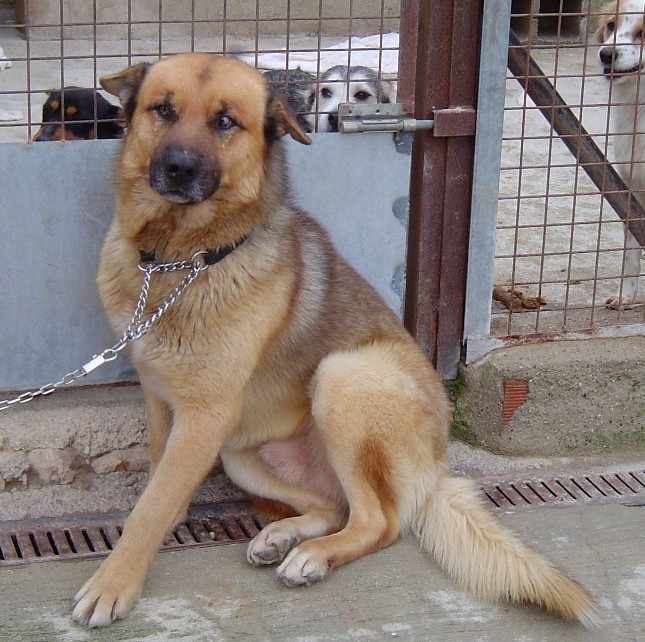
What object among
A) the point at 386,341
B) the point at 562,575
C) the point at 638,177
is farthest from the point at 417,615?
the point at 638,177

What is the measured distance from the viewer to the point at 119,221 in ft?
10.0

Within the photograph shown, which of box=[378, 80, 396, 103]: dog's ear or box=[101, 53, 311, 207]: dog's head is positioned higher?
box=[378, 80, 396, 103]: dog's ear

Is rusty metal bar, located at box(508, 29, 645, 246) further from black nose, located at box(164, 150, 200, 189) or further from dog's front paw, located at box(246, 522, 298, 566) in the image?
dog's front paw, located at box(246, 522, 298, 566)

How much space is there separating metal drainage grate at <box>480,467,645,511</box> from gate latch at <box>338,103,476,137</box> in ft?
4.35

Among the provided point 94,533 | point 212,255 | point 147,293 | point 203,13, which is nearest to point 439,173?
point 212,255

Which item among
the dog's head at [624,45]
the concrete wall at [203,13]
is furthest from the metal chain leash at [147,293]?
the concrete wall at [203,13]

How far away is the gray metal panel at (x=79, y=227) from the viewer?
3.37m

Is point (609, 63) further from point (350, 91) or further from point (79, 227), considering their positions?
point (79, 227)

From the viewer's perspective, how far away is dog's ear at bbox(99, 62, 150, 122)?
2898 millimetres

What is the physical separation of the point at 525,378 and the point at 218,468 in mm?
1236

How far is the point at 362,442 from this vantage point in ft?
9.84

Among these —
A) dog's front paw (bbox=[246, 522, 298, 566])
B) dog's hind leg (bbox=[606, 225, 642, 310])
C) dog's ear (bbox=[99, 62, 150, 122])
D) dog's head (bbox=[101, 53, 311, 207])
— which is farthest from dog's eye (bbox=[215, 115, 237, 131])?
dog's hind leg (bbox=[606, 225, 642, 310])

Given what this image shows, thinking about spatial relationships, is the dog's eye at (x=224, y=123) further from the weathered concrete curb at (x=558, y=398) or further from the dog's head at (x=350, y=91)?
the weathered concrete curb at (x=558, y=398)

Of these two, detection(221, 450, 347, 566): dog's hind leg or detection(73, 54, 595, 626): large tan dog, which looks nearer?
detection(73, 54, 595, 626): large tan dog
